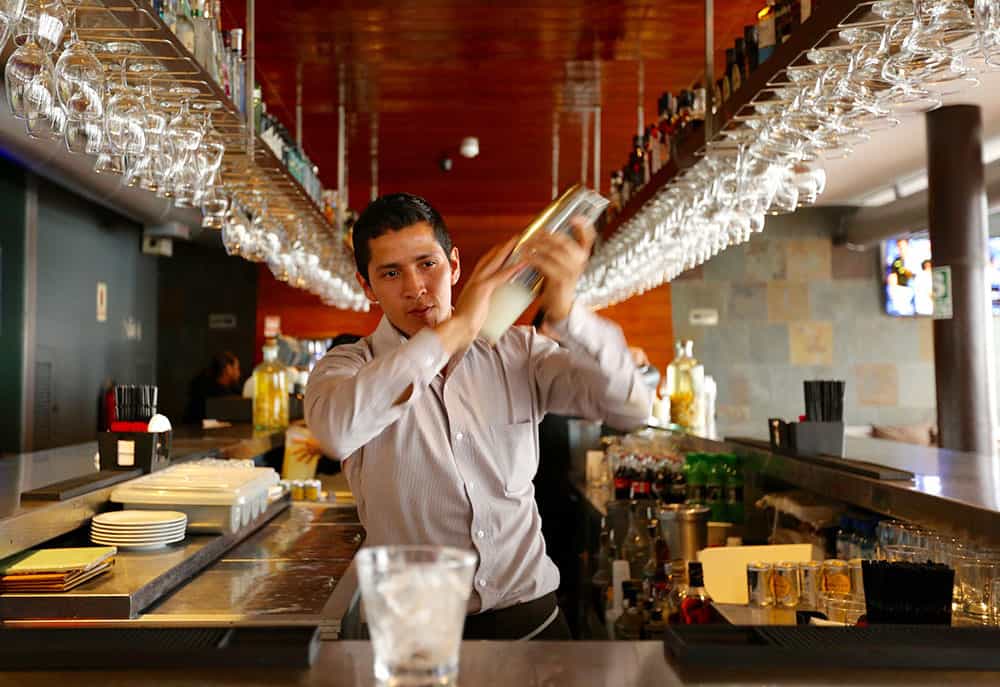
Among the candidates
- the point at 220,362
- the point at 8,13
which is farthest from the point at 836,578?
the point at 220,362

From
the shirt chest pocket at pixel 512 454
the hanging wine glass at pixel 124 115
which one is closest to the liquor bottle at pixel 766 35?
the shirt chest pocket at pixel 512 454

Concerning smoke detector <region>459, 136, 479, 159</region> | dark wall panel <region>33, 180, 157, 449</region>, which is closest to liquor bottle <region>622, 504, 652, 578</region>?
smoke detector <region>459, 136, 479, 159</region>

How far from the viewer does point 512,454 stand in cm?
187

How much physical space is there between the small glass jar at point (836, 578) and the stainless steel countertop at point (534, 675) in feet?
2.63

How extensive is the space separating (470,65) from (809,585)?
392 cm

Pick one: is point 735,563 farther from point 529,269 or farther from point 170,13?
point 170,13

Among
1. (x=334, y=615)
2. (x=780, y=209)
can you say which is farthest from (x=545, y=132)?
(x=334, y=615)

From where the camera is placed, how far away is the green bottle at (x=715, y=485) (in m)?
3.72

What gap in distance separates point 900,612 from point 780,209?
2.35 m

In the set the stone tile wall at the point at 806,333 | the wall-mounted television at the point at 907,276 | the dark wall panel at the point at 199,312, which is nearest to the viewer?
the wall-mounted television at the point at 907,276

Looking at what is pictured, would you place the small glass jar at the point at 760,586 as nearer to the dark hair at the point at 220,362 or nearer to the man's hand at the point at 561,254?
the man's hand at the point at 561,254

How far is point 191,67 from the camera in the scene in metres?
2.43

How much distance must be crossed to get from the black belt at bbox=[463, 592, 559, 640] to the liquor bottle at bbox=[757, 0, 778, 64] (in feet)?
5.37

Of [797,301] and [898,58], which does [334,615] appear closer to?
[898,58]
